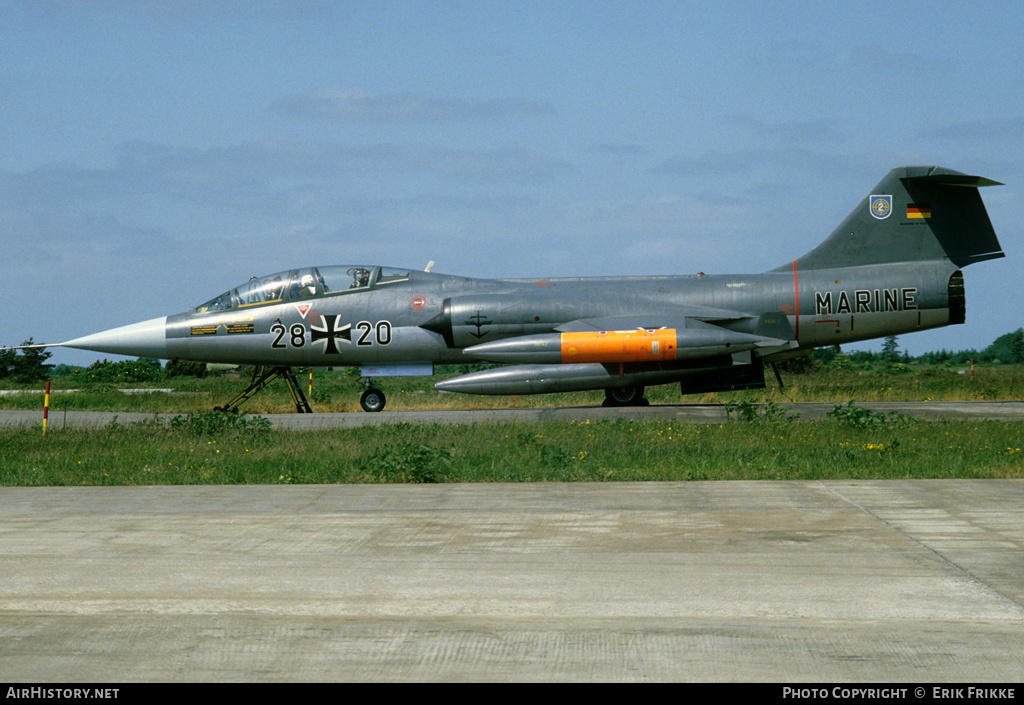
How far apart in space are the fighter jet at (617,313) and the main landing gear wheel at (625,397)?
3 cm

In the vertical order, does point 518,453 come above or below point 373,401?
below

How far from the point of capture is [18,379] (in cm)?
5191

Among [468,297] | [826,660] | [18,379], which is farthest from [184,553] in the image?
[18,379]

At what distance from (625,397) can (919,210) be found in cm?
833

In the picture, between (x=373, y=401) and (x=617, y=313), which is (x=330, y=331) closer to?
(x=373, y=401)

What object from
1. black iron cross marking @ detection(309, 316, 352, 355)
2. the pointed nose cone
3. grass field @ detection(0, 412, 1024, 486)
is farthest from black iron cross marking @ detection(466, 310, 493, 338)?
the pointed nose cone

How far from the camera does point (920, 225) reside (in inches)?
862

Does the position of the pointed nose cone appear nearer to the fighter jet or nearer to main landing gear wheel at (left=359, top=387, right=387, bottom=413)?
the fighter jet

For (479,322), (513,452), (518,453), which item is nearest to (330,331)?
(479,322)

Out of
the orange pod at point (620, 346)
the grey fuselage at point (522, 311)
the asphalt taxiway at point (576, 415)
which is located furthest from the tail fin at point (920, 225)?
the orange pod at point (620, 346)

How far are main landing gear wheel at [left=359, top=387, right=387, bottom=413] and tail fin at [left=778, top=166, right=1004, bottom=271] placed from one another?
36.9ft

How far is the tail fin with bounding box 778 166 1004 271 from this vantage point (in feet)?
71.7

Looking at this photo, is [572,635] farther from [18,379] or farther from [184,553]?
[18,379]

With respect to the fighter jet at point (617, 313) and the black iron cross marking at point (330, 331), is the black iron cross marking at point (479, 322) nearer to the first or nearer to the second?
the fighter jet at point (617, 313)
